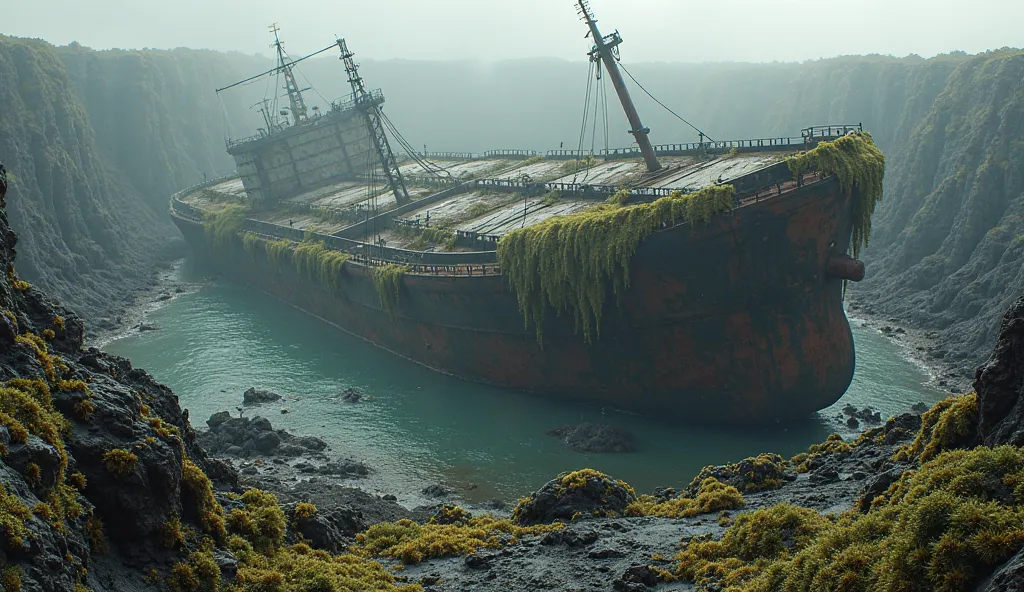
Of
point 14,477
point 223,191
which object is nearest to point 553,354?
point 14,477

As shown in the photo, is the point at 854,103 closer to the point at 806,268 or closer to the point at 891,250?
the point at 891,250

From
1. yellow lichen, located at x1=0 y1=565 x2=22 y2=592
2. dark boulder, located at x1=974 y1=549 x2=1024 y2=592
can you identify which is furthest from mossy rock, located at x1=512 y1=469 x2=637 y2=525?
yellow lichen, located at x1=0 y1=565 x2=22 y2=592

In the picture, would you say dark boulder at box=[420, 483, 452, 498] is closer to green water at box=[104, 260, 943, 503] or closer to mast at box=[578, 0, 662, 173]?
green water at box=[104, 260, 943, 503]

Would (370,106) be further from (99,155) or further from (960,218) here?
(99,155)

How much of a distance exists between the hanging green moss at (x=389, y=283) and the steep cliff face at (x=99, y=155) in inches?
654

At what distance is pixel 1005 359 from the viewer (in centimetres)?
1144

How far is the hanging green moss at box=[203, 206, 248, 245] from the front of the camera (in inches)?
1774

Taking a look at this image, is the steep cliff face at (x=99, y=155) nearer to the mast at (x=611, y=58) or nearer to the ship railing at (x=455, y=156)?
the ship railing at (x=455, y=156)

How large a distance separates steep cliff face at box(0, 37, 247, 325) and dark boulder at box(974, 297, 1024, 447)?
3661 centimetres

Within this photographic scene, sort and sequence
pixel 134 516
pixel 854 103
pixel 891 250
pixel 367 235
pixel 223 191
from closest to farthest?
pixel 134 516
pixel 367 235
pixel 891 250
pixel 223 191
pixel 854 103

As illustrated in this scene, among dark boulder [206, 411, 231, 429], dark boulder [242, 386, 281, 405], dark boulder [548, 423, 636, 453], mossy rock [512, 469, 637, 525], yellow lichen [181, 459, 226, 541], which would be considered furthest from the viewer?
dark boulder [242, 386, 281, 405]

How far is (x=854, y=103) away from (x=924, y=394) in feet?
136

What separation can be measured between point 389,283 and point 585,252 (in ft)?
28.4

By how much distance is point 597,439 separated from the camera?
22.5m
